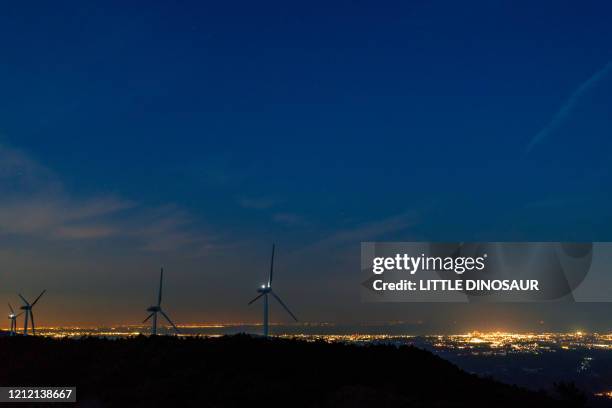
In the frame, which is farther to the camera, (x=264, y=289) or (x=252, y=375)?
(x=264, y=289)

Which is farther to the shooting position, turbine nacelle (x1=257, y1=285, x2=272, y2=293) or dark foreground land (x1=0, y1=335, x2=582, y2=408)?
turbine nacelle (x1=257, y1=285, x2=272, y2=293)

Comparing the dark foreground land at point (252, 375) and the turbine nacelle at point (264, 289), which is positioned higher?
the turbine nacelle at point (264, 289)

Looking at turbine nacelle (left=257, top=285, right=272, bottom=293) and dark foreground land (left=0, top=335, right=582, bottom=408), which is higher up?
turbine nacelle (left=257, top=285, right=272, bottom=293)

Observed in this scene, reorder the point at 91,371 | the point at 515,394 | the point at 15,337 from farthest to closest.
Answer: the point at 15,337 → the point at 91,371 → the point at 515,394

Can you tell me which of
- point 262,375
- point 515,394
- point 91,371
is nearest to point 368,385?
point 262,375

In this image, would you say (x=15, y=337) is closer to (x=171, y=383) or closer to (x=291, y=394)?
(x=171, y=383)

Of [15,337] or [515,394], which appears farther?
[15,337]

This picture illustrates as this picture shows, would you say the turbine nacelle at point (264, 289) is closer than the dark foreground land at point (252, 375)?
No

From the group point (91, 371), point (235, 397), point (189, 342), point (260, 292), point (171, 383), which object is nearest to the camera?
point (235, 397)
